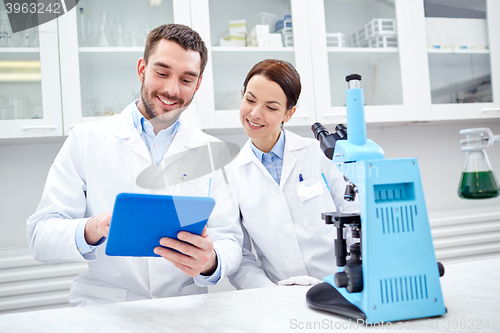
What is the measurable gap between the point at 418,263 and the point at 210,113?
1411mm

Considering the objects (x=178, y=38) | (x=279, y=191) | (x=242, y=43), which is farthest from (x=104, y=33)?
(x=279, y=191)

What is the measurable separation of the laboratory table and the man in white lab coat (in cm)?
18

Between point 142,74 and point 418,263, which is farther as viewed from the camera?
point 142,74

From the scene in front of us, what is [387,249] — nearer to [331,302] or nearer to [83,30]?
[331,302]

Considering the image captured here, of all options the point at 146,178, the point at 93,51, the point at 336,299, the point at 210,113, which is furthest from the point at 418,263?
the point at 93,51

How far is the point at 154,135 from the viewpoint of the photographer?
111 cm

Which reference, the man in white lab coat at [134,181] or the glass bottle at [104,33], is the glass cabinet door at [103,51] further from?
the man in white lab coat at [134,181]

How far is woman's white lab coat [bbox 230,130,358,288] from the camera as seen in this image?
136 cm

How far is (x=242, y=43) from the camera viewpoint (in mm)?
2031

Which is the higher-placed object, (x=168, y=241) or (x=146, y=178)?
(x=146, y=178)

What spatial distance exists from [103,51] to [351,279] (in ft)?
5.77

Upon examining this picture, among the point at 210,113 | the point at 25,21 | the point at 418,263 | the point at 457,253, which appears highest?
the point at 25,21

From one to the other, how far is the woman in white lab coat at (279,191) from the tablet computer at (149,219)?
58cm

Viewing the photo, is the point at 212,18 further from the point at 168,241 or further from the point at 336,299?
the point at 336,299
